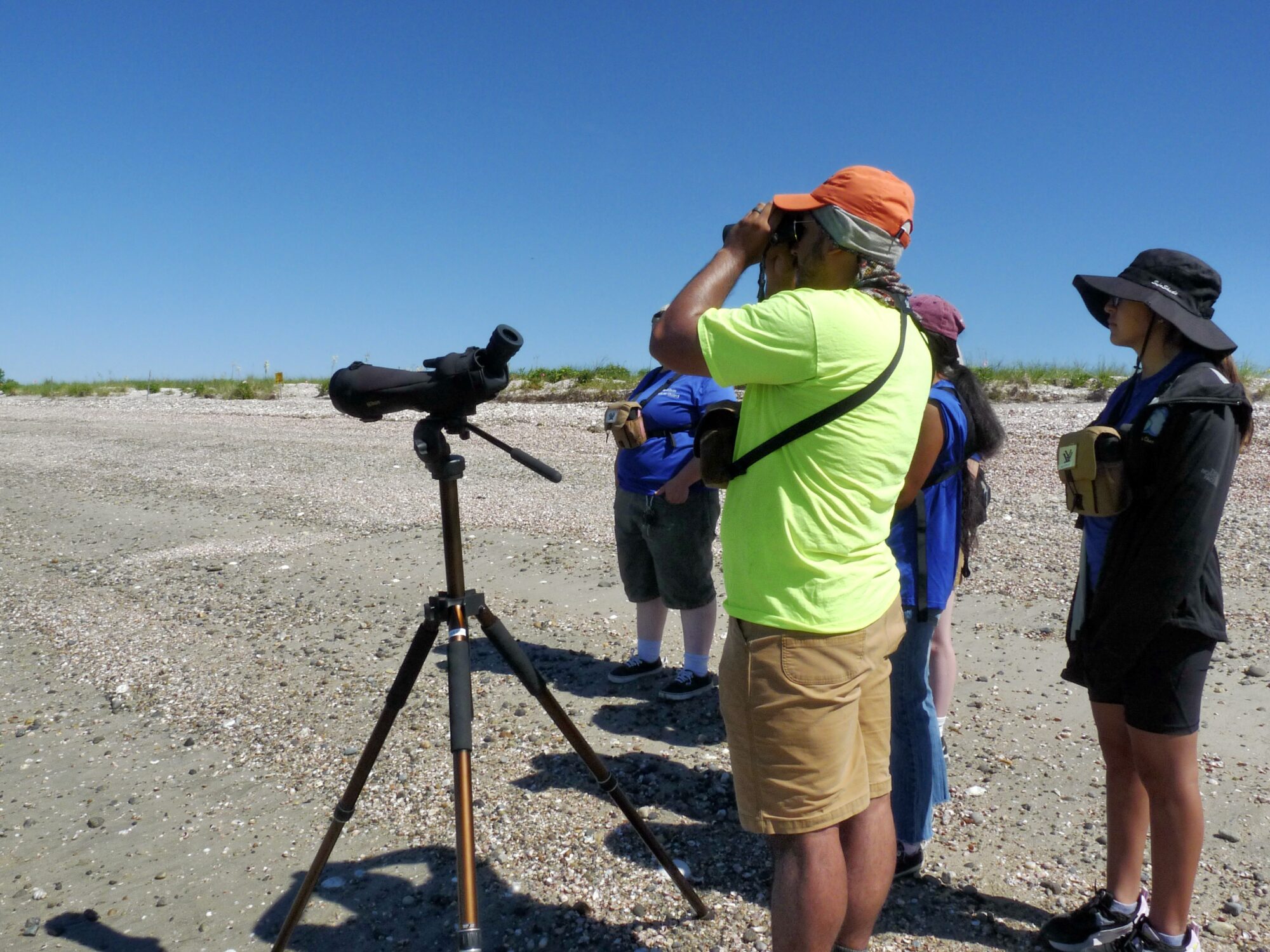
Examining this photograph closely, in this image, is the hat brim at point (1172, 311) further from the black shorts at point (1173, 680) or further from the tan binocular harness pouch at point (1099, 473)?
the black shorts at point (1173, 680)

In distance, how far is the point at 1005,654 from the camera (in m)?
5.07

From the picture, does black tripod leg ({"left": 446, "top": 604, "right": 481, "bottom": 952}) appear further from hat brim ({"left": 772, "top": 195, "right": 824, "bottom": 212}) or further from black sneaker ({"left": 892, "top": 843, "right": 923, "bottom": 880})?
black sneaker ({"left": 892, "top": 843, "right": 923, "bottom": 880})

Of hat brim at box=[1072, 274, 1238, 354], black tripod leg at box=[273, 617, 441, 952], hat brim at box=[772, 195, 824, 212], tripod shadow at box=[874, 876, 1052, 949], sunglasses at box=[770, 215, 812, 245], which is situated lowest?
tripod shadow at box=[874, 876, 1052, 949]

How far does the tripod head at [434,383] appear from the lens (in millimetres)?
2252

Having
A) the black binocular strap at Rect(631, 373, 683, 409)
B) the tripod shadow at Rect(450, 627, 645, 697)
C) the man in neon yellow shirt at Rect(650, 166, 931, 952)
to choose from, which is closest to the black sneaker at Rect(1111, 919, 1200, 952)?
the man in neon yellow shirt at Rect(650, 166, 931, 952)

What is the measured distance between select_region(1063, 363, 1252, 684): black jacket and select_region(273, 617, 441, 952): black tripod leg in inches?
71.0

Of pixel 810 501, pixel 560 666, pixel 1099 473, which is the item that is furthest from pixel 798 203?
pixel 560 666

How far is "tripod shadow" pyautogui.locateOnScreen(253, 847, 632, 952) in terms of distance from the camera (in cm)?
288

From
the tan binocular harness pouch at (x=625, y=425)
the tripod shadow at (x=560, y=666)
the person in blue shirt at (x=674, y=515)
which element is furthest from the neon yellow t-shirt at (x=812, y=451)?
the tripod shadow at (x=560, y=666)

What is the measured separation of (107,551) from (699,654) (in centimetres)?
578

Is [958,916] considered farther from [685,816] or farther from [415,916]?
[415,916]

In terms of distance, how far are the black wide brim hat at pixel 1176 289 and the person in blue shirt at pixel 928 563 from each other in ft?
1.66

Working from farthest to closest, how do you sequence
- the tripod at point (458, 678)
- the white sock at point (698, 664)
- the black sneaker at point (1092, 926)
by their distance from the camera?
the white sock at point (698, 664)
the black sneaker at point (1092, 926)
the tripod at point (458, 678)

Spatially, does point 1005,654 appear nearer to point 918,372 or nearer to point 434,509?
point 918,372
